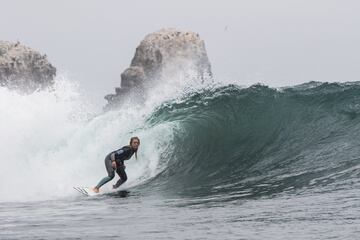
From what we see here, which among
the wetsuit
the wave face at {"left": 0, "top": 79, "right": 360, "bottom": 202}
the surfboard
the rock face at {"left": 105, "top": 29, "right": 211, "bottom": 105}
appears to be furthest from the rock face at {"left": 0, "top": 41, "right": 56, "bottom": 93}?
the surfboard

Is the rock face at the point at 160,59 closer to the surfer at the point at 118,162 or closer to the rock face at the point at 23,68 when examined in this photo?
the rock face at the point at 23,68

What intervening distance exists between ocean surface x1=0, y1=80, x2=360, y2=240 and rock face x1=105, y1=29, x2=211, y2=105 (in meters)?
43.4

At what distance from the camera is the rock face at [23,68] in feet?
208

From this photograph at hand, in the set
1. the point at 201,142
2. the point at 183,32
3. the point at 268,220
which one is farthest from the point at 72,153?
the point at 183,32

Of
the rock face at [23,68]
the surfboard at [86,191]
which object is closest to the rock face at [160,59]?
the rock face at [23,68]

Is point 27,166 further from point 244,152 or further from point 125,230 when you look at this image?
point 125,230

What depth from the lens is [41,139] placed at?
1944cm

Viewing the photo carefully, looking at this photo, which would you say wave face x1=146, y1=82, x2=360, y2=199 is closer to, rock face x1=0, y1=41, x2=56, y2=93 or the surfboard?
the surfboard

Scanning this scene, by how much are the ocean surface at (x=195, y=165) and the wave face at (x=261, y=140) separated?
0.04 metres

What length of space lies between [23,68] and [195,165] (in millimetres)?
50422

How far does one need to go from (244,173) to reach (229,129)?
4.56 meters

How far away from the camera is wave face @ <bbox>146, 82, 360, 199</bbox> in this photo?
13977mm

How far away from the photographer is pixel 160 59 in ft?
222

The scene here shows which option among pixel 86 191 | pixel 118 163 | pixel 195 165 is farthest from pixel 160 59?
pixel 86 191
